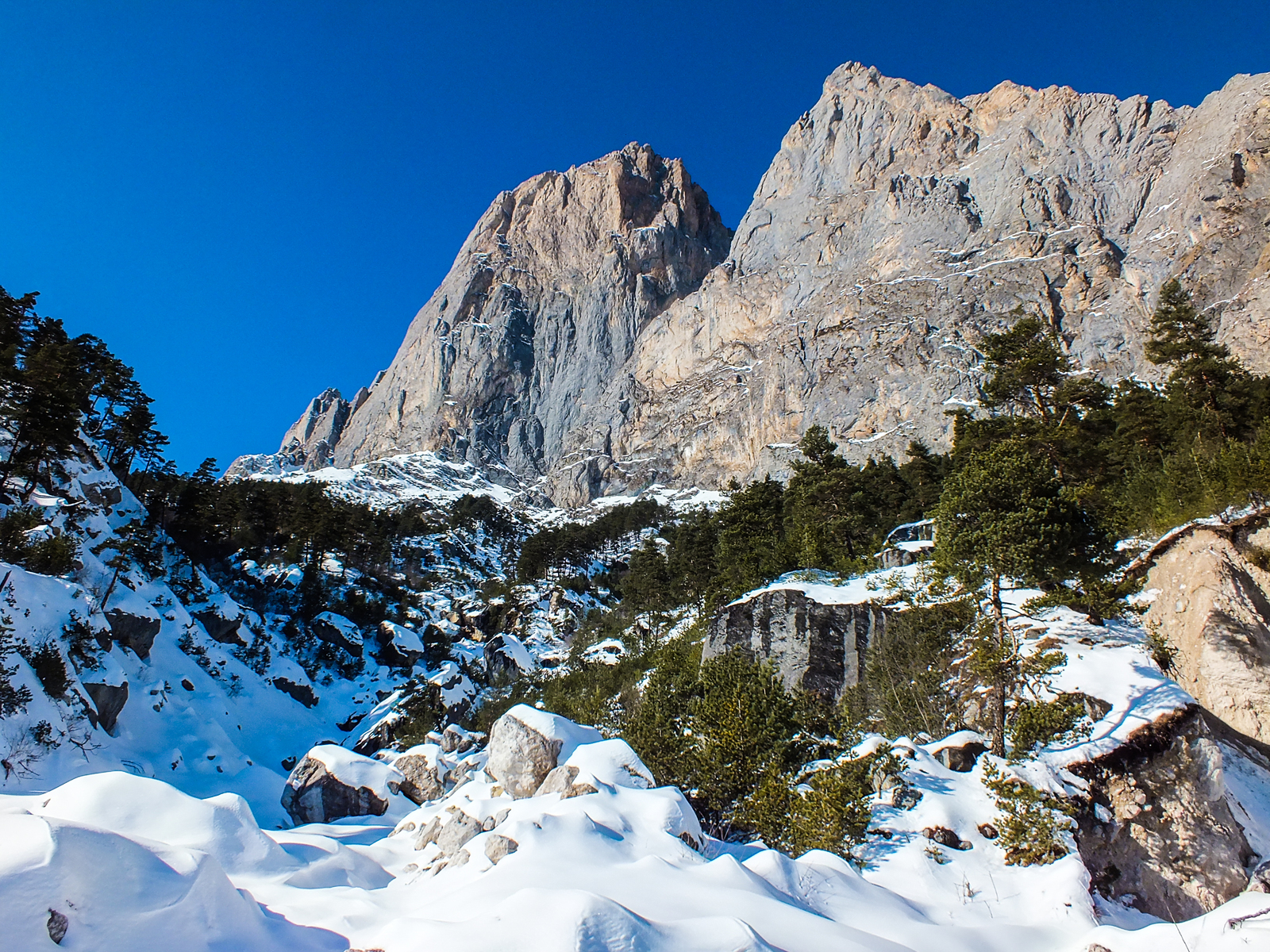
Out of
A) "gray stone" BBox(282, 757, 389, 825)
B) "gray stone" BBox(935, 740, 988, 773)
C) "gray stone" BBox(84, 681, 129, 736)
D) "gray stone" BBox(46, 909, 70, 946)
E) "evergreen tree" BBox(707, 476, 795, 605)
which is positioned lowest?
"gray stone" BBox(282, 757, 389, 825)

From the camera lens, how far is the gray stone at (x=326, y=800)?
23297mm

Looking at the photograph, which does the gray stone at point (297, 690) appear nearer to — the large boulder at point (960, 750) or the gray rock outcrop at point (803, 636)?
the gray rock outcrop at point (803, 636)

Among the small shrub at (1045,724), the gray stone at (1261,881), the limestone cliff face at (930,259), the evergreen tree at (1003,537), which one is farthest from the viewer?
the limestone cliff face at (930,259)

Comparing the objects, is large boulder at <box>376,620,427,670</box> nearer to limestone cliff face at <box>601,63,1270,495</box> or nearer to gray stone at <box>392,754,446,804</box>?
gray stone at <box>392,754,446,804</box>

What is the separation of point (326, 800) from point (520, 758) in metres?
14.0

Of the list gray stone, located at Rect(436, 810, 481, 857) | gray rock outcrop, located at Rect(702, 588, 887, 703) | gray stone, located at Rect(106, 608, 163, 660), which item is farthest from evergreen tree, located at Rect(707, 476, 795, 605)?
gray stone, located at Rect(106, 608, 163, 660)

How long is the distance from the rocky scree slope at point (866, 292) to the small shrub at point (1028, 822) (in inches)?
2989

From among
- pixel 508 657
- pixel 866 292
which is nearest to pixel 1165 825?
pixel 508 657

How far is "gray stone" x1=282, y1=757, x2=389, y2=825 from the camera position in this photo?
2330 centimetres

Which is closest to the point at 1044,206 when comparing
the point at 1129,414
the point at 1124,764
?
the point at 1129,414

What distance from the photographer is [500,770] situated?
1498cm

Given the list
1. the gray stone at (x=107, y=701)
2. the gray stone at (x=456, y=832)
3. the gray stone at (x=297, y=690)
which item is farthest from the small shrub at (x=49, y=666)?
the gray stone at (x=456, y=832)

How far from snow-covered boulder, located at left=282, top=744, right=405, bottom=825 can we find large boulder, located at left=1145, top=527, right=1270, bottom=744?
86.7 feet

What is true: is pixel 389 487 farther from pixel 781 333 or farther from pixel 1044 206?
pixel 1044 206
